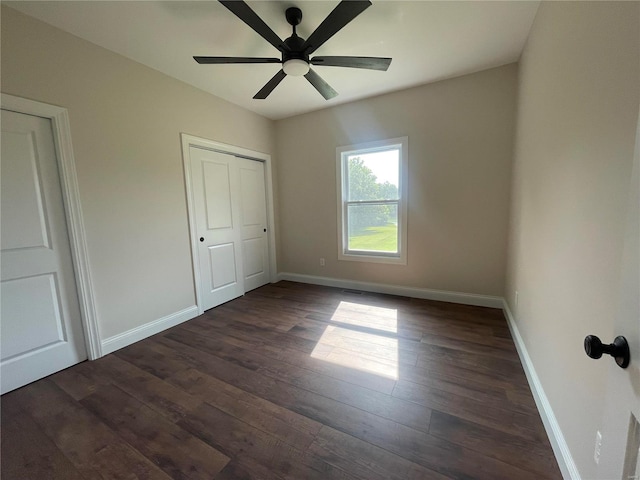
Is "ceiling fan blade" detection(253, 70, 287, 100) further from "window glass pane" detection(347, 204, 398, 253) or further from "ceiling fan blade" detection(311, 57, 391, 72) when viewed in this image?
"window glass pane" detection(347, 204, 398, 253)

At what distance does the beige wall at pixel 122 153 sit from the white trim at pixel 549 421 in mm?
3212

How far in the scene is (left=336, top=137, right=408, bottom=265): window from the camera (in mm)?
3262

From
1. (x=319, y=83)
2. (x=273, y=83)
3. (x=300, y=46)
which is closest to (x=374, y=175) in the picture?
(x=319, y=83)

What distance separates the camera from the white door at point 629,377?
20.0 inches

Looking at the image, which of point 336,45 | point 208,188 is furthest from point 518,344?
point 208,188

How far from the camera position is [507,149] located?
2670 mm

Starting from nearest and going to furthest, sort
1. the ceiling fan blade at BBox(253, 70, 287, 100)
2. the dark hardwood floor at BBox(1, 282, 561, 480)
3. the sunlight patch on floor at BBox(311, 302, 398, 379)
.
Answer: the dark hardwood floor at BBox(1, 282, 561, 480), the sunlight patch on floor at BBox(311, 302, 398, 379), the ceiling fan blade at BBox(253, 70, 287, 100)

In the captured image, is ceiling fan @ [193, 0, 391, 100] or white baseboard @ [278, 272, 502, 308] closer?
ceiling fan @ [193, 0, 391, 100]

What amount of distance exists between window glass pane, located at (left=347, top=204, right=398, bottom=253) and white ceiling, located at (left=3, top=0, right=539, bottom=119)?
156 cm

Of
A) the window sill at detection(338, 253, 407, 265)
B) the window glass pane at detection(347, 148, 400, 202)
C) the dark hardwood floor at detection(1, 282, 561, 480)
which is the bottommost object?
the dark hardwood floor at detection(1, 282, 561, 480)

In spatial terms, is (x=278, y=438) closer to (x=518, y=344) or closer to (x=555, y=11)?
(x=518, y=344)

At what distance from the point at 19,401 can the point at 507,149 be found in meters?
4.70

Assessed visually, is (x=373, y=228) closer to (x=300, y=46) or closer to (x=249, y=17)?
(x=300, y=46)

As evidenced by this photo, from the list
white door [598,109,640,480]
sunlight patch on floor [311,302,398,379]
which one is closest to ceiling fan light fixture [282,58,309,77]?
white door [598,109,640,480]
